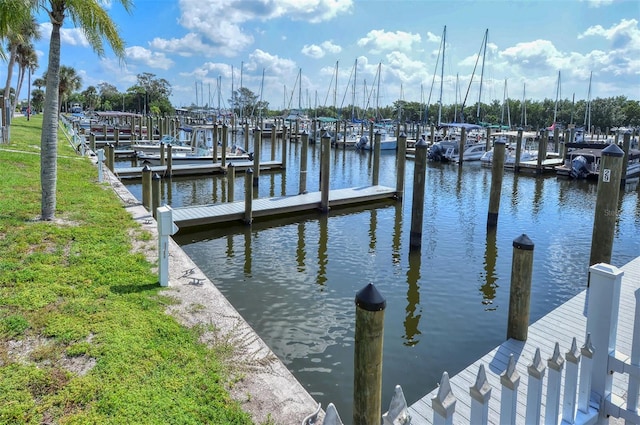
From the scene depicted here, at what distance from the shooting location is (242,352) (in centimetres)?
565

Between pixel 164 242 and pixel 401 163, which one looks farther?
pixel 401 163

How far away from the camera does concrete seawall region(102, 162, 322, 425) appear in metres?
4.58

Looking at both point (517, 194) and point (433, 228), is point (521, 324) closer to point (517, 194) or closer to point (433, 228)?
point (433, 228)

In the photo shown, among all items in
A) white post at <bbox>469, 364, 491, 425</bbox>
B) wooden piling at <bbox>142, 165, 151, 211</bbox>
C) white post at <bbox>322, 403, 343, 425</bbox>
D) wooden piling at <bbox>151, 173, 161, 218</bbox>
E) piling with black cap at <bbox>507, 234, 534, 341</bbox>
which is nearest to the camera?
white post at <bbox>322, 403, 343, 425</bbox>

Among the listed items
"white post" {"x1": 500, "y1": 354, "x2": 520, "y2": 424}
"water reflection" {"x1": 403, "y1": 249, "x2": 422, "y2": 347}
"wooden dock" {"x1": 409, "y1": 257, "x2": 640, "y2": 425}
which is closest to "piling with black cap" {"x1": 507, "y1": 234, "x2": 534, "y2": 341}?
"wooden dock" {"x1": 409, "y1": 257, "x2": 640, "y2": 425}

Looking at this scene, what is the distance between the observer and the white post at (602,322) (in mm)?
4262

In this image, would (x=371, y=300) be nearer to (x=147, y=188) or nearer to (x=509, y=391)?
(x=509, y=391)

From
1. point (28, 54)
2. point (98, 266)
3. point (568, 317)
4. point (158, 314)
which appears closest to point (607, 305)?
point (568, 317)

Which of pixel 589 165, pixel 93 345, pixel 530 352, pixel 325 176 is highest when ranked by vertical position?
pixel 589 165

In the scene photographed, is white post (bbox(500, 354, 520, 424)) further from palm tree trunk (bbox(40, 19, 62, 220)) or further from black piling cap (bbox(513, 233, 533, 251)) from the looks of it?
palm tree trunk (bbox(40, 19, 62, 220))

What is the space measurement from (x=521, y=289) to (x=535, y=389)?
12.9ft

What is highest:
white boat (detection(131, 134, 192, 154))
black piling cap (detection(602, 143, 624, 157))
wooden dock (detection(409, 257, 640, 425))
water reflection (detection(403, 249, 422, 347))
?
black piling cap (detection(602, 143, 624, 157))

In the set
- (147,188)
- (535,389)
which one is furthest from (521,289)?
(147,188)

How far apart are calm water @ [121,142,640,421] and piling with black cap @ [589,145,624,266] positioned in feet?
5.31
